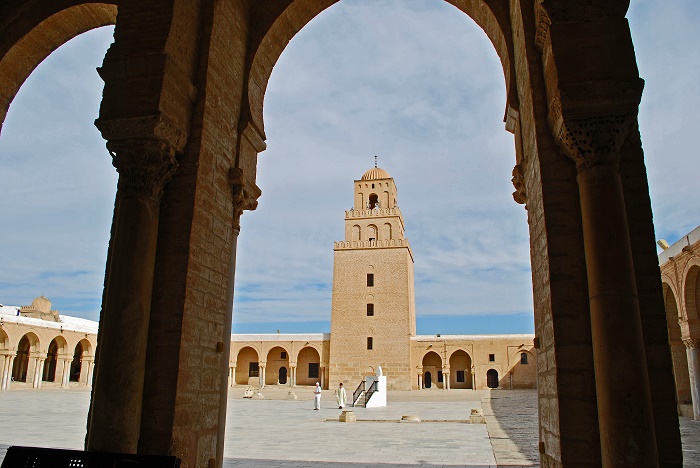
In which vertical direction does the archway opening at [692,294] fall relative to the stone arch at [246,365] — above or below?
above

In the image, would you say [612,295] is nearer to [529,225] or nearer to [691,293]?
[529,225]

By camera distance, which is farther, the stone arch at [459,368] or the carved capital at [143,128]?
the stone arch at [459,368]

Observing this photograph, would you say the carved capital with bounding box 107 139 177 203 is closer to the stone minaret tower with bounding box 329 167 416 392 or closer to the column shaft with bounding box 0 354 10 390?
the column shaft with bounding box 0 354 10 390

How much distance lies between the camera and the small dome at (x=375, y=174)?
144 ft

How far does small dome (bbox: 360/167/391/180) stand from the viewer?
4381 cm

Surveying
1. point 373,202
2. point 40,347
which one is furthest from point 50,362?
point 373,202

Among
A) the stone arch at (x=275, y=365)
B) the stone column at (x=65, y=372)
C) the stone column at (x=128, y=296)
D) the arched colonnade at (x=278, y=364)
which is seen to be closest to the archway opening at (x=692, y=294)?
the stone column at (x=128, y=296)

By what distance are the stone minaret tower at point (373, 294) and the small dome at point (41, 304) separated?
2191cm

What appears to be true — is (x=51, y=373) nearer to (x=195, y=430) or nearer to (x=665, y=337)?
(x=195, y=430)

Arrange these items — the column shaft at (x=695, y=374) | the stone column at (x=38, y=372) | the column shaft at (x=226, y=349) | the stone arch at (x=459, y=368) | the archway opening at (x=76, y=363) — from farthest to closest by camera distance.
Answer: the stone arch at (x=459, y=368), the archway opening at (x=76, y=363), the stone column at (x=38, y=372), the column shaft at (x=695, y=374), the column shaft at (x=226, y=349)

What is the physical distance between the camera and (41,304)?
41125mm

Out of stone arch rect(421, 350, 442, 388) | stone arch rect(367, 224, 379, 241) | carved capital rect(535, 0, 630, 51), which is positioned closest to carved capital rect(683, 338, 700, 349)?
carved capital rect(535, 0, 630, 51)

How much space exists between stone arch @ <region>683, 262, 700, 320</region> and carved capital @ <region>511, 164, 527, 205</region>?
451 inches

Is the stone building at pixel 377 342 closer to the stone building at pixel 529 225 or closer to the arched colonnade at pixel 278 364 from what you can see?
the arched colonnade at pixel 278 364
